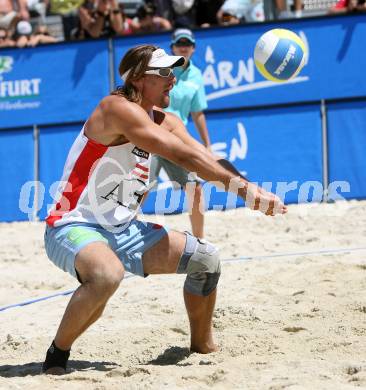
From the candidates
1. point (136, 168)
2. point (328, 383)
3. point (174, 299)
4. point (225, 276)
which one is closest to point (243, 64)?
point (225, 276)

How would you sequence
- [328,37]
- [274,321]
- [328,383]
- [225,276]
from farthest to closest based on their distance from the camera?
[328,37] < [225,276] < [274,321] < [328,383]

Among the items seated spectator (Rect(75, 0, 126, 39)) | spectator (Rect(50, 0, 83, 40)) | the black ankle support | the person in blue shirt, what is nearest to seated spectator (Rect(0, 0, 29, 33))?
spectator (Rect(50, 0, 83, 40))

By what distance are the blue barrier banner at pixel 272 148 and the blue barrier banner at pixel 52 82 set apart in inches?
51.6

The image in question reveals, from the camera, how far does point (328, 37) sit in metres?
9.78

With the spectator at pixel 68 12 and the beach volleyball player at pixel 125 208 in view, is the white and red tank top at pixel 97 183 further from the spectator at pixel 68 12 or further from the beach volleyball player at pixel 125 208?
the spectator at pixel 68 12

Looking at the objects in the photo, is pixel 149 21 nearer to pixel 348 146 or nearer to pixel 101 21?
pixel 101 21

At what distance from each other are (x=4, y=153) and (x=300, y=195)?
141 inches

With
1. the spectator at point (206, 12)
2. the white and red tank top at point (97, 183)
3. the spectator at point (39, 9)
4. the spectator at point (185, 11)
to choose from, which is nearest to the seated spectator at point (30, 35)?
the spectator at point (39, 9)

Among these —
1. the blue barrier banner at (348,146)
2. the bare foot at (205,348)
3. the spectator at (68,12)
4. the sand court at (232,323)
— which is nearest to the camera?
the sand court at (232,323)

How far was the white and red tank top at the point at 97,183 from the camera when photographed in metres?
4.49

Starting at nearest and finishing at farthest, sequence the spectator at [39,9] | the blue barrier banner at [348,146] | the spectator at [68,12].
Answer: the blue barrier banner at [348,146], the spectator at [68,12], the spectator at [39,9]

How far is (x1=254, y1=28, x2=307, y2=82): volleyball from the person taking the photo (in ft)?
19.6

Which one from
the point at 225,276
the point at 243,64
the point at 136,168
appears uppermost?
the point at 136,168

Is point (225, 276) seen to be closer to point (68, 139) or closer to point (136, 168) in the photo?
point (136, 168)
